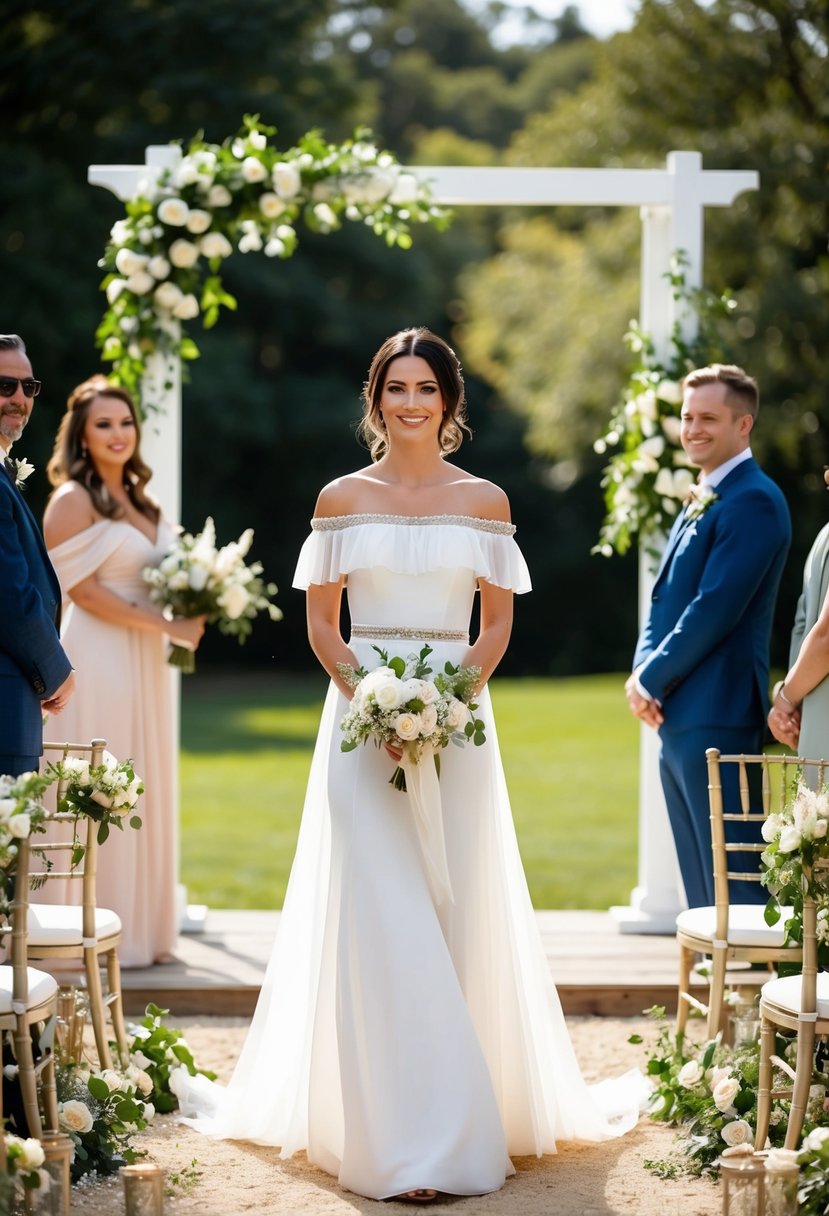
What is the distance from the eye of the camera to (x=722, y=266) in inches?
748

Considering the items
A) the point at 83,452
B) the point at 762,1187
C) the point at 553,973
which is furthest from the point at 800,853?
the point at 83,452

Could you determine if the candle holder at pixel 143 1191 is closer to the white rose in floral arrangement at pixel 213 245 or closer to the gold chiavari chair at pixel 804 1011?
the gold chiavari chair at pixel 804 1011

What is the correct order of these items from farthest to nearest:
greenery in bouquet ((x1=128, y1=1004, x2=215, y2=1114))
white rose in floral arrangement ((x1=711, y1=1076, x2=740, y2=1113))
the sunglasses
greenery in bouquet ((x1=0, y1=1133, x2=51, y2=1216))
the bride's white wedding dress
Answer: greenery in bouquet ((x1=128, y1=1004, x2=215, y2=1114)) < white rose in floral arrangement ((x1=711, y1=1076, x2=740, y2=1113)) < the sunglasses < the bride's white wedding dress < greenery in bouquet ((x1=0, y1=1133, x2=51, y2=1216))

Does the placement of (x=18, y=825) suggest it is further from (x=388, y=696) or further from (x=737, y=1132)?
(x=737, y=1132)

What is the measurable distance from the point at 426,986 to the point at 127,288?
11.9 ft

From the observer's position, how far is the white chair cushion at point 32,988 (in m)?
3.90

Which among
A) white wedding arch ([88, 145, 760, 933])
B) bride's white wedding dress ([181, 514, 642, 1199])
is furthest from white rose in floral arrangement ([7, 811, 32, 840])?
white wedding arch ([88, 145, 760, 933])

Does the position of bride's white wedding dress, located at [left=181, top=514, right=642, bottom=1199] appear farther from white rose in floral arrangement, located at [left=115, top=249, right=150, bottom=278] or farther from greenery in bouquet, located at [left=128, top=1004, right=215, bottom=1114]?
white rose in floral arrangement, located at [left=115, top=249, right=150, bottom=278]

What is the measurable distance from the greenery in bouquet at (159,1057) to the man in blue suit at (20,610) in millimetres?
1139

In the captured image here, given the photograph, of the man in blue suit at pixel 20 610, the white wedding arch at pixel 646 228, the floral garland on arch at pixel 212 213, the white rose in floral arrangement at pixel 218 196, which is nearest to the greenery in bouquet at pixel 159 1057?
the man in blue suit at pixel 20 610

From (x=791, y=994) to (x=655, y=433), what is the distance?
10.7 ft

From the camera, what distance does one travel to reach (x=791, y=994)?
4.12 metres

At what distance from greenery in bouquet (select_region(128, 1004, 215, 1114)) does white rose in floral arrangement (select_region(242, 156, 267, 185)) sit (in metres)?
3.43

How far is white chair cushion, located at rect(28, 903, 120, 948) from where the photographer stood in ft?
15.6
